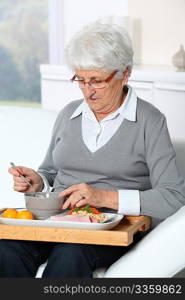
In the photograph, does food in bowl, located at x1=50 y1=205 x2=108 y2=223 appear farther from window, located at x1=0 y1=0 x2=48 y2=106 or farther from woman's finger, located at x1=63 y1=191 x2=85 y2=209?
window, located at x1=0 y1=0 x2=48 y2=106

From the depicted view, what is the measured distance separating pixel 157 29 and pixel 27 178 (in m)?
2.78

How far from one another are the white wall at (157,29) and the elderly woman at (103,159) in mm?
2362

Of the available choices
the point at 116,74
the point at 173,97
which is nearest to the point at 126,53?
the point at 116,74

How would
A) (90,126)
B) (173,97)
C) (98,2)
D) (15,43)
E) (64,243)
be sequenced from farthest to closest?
(15,43) < (98,2) < (173,97) < (90,126) < (64,243)

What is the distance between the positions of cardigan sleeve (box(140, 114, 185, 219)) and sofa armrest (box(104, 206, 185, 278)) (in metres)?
0.14

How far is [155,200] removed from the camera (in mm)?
2416

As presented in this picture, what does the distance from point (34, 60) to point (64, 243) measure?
5.99 m

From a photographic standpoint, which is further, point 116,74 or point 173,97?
point 173,97

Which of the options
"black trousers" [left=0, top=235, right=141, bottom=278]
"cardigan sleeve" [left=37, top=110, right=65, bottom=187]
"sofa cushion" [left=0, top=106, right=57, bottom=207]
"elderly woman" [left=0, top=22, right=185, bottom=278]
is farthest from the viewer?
"sofa cushion" [left=0, top=106, right=57, bottom=207]

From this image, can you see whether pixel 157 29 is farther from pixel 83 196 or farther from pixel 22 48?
pixel 22 48

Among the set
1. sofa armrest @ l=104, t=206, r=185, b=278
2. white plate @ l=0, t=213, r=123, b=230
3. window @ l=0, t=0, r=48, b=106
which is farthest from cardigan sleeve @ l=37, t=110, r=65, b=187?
window @ l=0, t=0, r=48, b=106

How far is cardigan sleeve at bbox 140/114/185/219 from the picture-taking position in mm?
2422

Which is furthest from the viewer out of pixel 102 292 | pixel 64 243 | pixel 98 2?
pixel 98 2

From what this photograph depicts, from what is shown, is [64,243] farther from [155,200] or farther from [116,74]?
[116,74]
